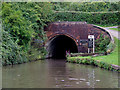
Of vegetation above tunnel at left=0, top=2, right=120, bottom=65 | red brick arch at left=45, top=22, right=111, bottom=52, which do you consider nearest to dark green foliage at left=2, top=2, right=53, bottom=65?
vegetation above tunnel at left=0, top=2, right=120, bottom=65

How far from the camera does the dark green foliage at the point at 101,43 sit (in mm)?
27766

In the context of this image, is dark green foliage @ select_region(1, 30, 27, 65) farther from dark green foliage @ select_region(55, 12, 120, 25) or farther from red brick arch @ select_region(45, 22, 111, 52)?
dark green foliage @ select_region(55, 12, 120, 25)

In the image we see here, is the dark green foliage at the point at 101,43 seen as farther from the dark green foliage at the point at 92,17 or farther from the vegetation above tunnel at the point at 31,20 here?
the vegetation above tunnel at the point at 31,20

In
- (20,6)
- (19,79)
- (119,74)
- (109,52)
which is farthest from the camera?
(20,6)

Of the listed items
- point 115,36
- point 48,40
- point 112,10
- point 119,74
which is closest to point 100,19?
point 112,10

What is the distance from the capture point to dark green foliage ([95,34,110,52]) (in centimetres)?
2777

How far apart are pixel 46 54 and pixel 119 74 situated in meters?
14.8

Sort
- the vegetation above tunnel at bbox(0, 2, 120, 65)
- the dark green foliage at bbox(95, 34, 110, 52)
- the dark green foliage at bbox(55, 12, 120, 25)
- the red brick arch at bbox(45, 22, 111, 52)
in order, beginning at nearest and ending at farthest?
1. the vegetation above tunnel at bbox(0, 2, 120, 65)
2. the dark green foliage at bbox(95, 34, 110, 52)
3. the red brick arch at bbox(45, 22, 111, 52)
4. the dark green foliage at bbox(55, 12, 120, 25)

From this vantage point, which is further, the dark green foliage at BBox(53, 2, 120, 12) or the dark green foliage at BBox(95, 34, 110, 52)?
the dark green foliage at BBox(53, 2, 120, 12)

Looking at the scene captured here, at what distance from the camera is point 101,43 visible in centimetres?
2792

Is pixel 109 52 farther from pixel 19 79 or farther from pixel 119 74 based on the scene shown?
pixel 19 79

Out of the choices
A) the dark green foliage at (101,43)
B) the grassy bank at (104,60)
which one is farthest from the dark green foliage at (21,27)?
the dark green foliage at (101,43)

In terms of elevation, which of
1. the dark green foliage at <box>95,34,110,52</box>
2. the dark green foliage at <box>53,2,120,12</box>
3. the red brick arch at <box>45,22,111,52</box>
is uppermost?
the dark green foliage at <box>53,2,120,12</box>

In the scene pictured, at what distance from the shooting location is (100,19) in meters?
31.5
